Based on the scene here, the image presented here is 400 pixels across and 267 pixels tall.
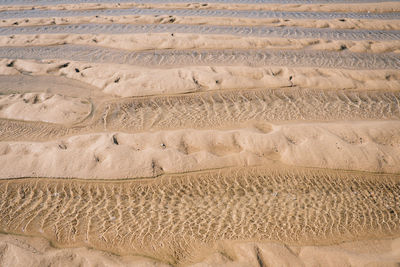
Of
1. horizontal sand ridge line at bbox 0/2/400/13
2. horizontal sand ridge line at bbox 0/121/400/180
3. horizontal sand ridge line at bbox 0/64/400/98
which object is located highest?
horizontal sand ridge line at bbox 0/2/400/13

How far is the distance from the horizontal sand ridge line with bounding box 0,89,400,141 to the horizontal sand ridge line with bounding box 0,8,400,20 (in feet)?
19.0

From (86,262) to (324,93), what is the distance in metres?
5.36

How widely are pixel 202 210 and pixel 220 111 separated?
7.41ft

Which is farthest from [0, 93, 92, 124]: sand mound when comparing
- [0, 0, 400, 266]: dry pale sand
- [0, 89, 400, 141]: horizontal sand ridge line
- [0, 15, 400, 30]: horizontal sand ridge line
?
[0, 15, 400, 30]: horizontal sand ridge line

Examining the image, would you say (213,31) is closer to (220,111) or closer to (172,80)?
(172,80)

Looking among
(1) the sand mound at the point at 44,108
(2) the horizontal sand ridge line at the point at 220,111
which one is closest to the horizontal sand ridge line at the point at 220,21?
(2) the horizontal sand ridge line at the point at 220,111

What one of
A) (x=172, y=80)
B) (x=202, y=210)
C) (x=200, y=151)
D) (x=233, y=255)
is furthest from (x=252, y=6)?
(x=233, y=255)

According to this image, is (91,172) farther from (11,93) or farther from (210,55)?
(210,55)

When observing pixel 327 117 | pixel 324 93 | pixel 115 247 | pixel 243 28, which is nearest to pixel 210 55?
pixel 243 28

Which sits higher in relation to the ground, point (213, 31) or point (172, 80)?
point (213, 31)

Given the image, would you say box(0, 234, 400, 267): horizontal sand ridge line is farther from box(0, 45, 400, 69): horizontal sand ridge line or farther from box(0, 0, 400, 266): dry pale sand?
box(0, 45, 400, 69): horizontal sand ridge line

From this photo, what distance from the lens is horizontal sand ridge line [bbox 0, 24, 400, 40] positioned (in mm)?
8391

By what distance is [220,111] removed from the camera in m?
5.19

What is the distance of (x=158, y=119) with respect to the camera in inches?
198
